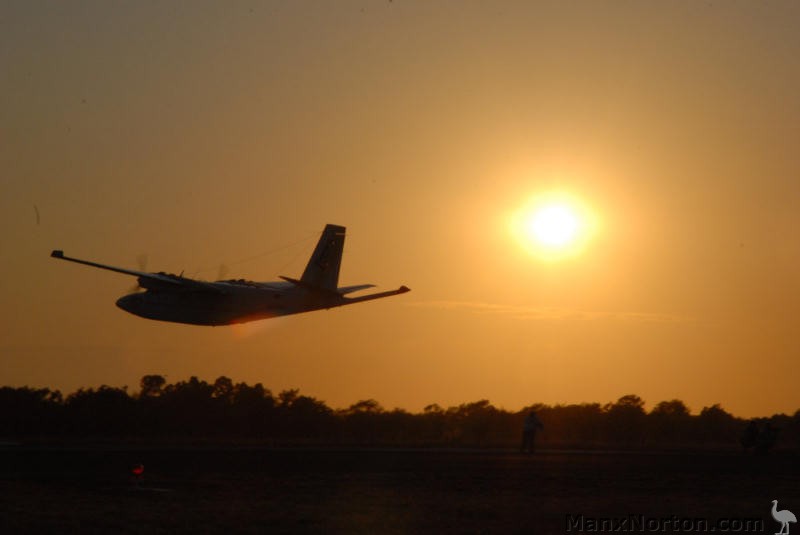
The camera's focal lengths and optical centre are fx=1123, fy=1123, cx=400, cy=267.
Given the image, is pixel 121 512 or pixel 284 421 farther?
pixel 284 421

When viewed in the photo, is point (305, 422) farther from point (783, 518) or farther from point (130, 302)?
point (783, 518)

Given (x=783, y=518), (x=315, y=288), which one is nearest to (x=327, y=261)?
(x=315, y=288)

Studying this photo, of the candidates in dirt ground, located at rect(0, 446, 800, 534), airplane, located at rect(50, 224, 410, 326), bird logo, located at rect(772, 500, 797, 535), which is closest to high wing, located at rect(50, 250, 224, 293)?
airplane, located at rect(50, 224, 410, 326)

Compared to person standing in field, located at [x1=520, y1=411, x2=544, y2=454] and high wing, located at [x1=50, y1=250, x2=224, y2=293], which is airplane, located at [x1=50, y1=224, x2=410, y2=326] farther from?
person standing in field, located at [x1=520, y1=411, x2=544, y2=454]

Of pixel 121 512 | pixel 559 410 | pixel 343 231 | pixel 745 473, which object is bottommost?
pixel 121 512

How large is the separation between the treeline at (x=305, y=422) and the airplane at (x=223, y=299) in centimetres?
633

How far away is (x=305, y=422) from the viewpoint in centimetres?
6912

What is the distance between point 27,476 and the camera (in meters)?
33.4

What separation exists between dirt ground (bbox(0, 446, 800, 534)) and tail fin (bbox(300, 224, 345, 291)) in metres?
22.7

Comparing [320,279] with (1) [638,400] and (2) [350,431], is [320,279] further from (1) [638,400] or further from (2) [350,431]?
(1) [638,400]

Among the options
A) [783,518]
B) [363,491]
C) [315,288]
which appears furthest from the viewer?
[315,288]

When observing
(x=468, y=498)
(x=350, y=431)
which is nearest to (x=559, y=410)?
(x=350, y=431)

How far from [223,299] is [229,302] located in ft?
1.25

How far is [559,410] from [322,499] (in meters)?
54.7
